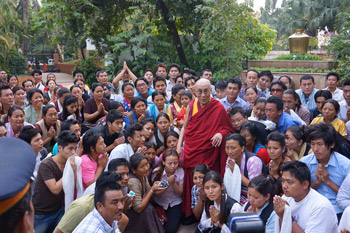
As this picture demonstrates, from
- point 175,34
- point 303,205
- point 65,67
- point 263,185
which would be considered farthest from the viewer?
point 65,67

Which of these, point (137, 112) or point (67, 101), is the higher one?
point (67, 101)

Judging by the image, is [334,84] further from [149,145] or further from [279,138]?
[149,145]

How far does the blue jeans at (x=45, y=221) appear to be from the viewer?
311 centimetres

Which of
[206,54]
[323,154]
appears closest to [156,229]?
[323,154]

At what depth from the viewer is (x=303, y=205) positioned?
2672 millimetres

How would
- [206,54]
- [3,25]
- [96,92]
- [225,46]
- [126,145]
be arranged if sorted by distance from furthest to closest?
[3,25]
[206,54]
[225,46]
[96,92]
[126,145]

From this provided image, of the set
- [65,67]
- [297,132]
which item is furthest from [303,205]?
[65,67]

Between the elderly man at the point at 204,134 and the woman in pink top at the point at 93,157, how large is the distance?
123 centimetres

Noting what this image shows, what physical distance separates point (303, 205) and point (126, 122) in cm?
297

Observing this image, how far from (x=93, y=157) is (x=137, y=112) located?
150 cm

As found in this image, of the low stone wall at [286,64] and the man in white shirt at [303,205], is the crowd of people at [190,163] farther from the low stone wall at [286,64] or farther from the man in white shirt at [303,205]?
the low stone wall at [286,64]

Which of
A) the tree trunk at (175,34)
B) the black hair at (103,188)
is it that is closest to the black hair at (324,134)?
the black hair at (103,188)

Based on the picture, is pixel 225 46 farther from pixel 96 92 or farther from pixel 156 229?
pixel 156 229

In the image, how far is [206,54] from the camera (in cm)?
1134
